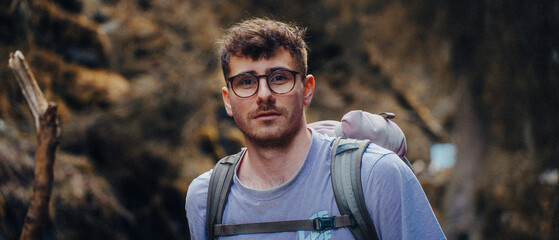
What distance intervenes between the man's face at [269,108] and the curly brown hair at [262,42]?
2 cm

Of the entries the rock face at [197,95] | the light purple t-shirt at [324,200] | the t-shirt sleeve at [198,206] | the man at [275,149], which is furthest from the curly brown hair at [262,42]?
the rock face at [197,95]

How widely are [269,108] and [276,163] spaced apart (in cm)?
20

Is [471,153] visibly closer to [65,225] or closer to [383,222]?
[65,225]

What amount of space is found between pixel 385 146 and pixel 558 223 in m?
3.81

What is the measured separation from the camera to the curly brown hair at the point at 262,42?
1.78 meters

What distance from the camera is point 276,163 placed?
5.87ft

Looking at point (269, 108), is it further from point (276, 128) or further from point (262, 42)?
point (262, 42)

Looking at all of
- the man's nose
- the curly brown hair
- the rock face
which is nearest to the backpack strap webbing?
the man's nose

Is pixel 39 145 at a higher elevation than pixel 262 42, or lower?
lower

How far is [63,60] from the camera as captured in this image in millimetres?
5320

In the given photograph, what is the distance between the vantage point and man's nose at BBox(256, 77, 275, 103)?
1736 mm

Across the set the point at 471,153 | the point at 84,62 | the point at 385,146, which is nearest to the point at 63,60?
the point at 84,62

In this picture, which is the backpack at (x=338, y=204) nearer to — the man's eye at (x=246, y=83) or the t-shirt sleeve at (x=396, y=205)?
the t-shirt sleeve at (x=396, y=205)

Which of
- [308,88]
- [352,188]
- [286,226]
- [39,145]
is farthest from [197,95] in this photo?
[352,188]
